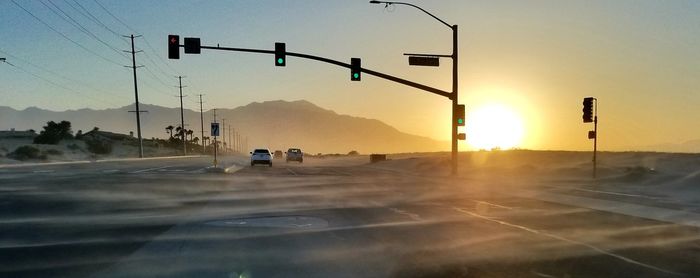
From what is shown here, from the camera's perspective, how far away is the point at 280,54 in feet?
113

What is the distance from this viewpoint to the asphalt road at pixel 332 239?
8781mm

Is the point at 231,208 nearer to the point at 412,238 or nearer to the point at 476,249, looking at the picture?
the point at 412,238

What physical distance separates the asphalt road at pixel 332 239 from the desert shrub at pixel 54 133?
112015mm

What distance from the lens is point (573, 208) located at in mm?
17953

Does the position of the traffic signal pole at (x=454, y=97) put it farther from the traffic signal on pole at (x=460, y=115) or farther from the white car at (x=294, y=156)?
the white car at (x=294, y=156)

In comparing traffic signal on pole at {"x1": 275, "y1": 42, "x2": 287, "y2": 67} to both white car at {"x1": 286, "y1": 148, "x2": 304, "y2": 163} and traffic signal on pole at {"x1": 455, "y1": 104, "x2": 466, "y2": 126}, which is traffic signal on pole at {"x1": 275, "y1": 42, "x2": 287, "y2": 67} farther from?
white car at {"x1": 286, "y1": 148, "x2": 304, "y2": 163}

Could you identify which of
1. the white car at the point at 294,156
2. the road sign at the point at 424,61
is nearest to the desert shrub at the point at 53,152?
the white car at the point at 294,156

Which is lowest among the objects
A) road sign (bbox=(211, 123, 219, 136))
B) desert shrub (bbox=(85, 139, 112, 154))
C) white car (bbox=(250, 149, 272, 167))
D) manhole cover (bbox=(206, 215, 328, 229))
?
desert shrub (bbox=(85, 139, 112, 154))

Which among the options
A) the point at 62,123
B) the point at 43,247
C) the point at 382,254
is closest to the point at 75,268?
the point at 43,247

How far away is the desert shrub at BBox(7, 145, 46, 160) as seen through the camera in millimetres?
87062

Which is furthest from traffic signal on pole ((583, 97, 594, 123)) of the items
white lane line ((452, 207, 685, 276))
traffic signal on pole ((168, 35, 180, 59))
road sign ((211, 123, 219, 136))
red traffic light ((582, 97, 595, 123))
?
road sign ((211, 123, 219, 136))

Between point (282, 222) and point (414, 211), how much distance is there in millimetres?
4016

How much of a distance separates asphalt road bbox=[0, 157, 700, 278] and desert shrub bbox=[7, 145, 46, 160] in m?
75.1

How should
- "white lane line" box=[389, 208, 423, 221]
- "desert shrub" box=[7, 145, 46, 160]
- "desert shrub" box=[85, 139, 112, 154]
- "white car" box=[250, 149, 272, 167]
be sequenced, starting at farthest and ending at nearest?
"desert shrub" box=[85, 139, 112, 154], "desert shrub" box=[7, 145, 46, 160], "white car" box=[250, 149, 272, 167], "white lane line" box=[389, 208, 423, 221]
